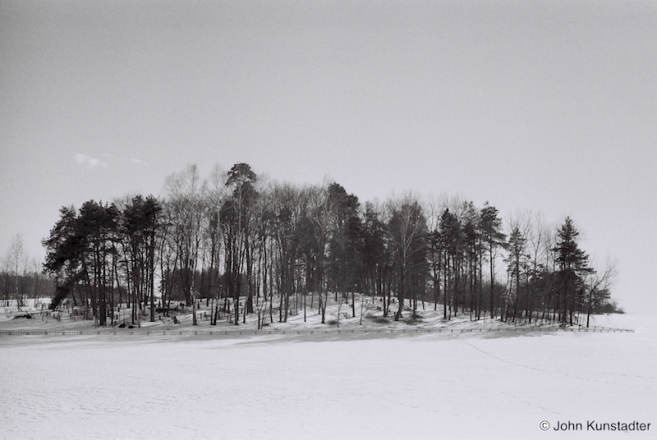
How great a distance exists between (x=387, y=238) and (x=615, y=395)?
3800 cm

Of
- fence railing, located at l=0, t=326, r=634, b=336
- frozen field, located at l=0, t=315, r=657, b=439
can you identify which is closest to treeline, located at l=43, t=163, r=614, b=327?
fence railing, located at l=0, t=326, r=634, b=336

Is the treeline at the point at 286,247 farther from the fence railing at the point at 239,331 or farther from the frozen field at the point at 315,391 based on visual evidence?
the frozen field at the point at 315,391

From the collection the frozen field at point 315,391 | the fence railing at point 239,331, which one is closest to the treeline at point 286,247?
the fence railing at point 239,331

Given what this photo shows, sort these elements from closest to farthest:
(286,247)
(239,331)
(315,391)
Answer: (315,391), (239,331), (286,247)

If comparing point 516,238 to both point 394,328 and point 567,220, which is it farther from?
point 394,328

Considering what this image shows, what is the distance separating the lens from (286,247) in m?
47.5

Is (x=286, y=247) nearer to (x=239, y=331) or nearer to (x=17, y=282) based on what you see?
(x=239, y=331)

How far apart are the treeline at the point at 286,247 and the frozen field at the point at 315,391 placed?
16.1 meters

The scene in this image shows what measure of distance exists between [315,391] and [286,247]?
3193 cm

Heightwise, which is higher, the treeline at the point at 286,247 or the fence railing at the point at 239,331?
the treeline at the point at 286,247

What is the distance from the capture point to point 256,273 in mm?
54125

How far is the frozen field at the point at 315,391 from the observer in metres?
11.7

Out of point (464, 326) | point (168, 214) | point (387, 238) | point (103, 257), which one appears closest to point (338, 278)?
point (387, 238)

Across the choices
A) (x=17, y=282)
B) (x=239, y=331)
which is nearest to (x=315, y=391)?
(x=239, y=331)
